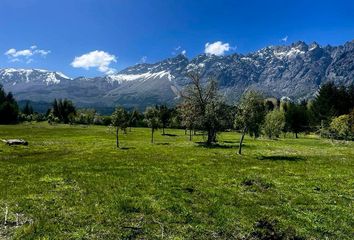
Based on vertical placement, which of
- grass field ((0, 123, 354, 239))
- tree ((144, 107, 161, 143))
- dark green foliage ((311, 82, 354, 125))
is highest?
dark green foliage ((311, 82, 354, 125))

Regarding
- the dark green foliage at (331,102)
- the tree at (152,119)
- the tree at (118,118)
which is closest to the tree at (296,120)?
the dark green foliage at (331,102)

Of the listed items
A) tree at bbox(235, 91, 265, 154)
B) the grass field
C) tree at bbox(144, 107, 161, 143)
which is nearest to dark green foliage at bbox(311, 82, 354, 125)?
tree at bbox(144, 107, 161, 143)

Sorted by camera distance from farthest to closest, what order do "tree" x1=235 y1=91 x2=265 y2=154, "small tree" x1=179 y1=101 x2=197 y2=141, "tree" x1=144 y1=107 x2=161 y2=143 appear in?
"tree" x1=144 y1=107 x2=161 y2=143, "small tree" x1=179 y1=101 x2=197 y2=141, "tree" x1=235 y1=91 x2=265 y2=154

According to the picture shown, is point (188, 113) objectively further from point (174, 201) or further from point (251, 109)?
point (174, 201)

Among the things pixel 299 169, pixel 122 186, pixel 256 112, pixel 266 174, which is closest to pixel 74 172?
pixel 122 186

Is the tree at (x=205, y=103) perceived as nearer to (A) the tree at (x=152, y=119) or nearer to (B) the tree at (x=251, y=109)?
(A) the tree at (x=152, y=119)

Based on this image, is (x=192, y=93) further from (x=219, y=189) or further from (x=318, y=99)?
(x=318, y=99)

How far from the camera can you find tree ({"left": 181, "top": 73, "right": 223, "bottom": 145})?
7894 centimetres

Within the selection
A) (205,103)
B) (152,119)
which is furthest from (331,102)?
(205,103)

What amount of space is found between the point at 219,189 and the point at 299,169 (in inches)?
599

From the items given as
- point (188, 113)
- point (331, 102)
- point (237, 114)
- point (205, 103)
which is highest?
point (331, 102)

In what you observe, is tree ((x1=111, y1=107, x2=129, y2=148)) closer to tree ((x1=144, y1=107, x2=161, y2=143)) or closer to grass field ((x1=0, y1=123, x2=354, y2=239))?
tree ((x1=144, y1=107, x2=161, y2=143))

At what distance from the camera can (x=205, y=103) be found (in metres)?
82.8

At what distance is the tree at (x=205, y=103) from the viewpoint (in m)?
78.9
